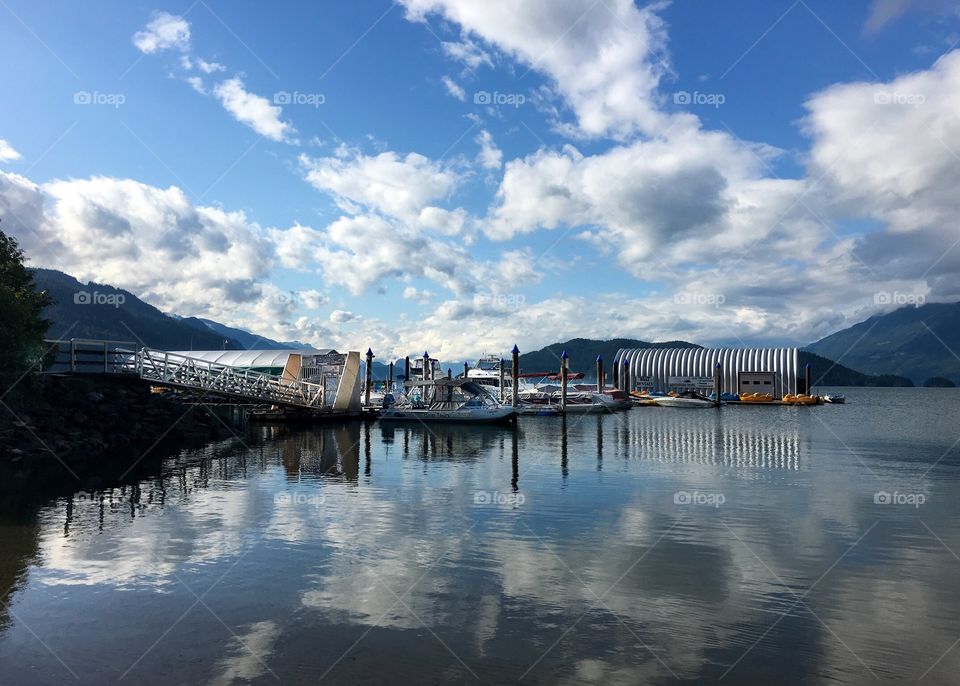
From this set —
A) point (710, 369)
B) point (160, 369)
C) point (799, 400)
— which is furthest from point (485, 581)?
point (710, 369)

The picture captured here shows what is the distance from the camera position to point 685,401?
85375 millimetres

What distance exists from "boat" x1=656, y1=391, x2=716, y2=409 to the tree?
72878mm

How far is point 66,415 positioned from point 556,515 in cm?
2710

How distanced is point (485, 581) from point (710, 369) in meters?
106

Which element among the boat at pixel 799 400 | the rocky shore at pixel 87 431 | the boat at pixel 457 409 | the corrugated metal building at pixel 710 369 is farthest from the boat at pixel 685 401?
the rocky shore at pixel 87 431

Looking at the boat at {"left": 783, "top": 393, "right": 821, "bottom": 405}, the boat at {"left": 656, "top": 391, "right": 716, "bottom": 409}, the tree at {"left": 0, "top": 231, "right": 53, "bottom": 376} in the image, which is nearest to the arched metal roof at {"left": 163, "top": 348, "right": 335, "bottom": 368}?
the tree at {"left": 0, "top": 231, "right": 53, "bottom": 376}

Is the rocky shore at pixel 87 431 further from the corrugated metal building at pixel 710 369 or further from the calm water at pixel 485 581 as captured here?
the corrugated metal building at pixel 710 369

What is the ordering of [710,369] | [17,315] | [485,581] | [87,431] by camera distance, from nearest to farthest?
1. [485,581]
2. [17,315]
3. [87,431]
4. [710,369]

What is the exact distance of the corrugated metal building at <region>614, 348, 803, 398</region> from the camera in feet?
344

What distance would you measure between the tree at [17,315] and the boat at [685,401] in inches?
2869

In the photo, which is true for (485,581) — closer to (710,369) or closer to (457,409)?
(457,409)

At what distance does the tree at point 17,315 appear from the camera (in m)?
29.2

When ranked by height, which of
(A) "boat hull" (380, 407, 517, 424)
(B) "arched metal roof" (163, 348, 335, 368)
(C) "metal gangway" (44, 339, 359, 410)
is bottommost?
(A) "boat hull" (380, 407, 517, 424)

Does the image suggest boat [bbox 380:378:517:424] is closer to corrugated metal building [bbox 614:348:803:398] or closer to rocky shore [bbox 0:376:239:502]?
rocky shore [bbox 0:376:239:502]
